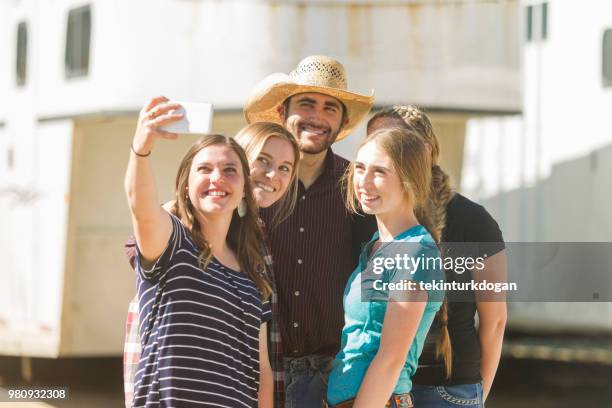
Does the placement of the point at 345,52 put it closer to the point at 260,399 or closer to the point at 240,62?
the point at 240,62

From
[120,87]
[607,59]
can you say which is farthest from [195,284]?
[607,59]

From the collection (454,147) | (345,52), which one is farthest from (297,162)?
(454,147)

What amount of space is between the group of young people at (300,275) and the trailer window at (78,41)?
11.5ft

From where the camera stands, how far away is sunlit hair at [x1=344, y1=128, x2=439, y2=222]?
3.19 m

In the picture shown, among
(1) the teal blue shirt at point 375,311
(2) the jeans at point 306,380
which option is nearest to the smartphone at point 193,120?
(1) the teal blue shirt at point 375,311

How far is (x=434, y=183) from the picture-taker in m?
3.49

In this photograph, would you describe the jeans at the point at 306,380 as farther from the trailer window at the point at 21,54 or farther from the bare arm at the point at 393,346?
the trailer window at the point at 21,54

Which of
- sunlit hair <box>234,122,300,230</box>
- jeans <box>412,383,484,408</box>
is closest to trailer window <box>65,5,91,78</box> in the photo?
sunlit hair <box>234,122,300,230</box>

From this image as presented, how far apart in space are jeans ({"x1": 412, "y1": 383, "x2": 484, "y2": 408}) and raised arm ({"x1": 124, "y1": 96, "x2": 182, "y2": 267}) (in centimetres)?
91

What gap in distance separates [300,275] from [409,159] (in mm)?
616

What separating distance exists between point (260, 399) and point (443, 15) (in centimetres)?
400

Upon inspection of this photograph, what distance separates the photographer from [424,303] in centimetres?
302

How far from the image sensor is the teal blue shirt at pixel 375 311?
3.05 meters

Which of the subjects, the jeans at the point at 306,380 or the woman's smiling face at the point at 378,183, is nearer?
the woman's smiling face at the point at 378,183
